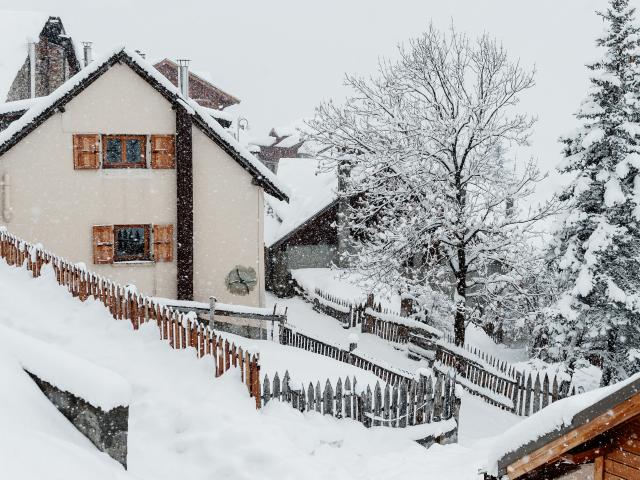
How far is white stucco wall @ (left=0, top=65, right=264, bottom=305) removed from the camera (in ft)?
59.8

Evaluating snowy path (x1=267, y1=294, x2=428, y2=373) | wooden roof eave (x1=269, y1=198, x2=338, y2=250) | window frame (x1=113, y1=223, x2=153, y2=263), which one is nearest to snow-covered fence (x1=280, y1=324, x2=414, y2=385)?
snowy path (x1=267, y1=294, x2=428, y2=373)

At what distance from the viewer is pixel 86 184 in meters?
18.6

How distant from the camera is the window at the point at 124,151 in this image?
18734mm

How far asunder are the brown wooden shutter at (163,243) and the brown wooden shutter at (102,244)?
4.12 feet

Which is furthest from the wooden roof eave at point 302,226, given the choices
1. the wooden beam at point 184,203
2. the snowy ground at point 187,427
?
the snowy ground at point 187,427

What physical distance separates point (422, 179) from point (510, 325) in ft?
35.2

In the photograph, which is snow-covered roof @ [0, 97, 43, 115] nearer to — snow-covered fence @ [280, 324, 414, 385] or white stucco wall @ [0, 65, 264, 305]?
white stucco wall @ [0, 65, 264, 305]

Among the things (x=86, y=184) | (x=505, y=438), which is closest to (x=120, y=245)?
(x=86, y=184)

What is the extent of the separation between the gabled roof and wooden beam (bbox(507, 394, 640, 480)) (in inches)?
597

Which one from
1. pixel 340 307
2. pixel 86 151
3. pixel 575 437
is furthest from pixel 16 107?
pixel 575 437

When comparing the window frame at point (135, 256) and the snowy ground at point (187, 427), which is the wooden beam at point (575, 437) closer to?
the snowy ground at point (187, 427)

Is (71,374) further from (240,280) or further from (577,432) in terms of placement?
(240,280)

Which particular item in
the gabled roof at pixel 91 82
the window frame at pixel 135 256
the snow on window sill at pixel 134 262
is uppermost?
the gabled roof at pixel 91 82

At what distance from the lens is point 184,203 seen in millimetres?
19188
